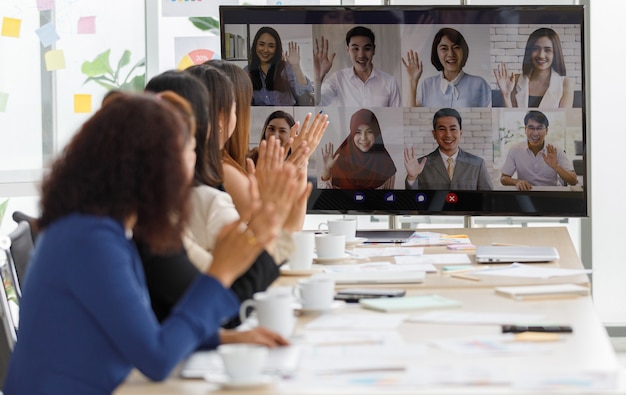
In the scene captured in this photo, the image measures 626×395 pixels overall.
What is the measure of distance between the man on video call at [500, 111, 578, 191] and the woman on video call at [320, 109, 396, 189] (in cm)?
50

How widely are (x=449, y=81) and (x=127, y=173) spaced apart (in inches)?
91.5

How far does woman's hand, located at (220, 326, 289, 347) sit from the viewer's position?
1.73 meters

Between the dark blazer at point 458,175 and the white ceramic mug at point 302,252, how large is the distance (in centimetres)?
125

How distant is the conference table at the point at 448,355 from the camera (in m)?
1.44

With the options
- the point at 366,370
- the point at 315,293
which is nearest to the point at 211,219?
the point at 315,293

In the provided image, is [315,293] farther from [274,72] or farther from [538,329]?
[274,72]

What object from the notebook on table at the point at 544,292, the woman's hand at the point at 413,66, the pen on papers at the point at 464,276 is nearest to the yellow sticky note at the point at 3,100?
the woman's hand at the point at 413,66

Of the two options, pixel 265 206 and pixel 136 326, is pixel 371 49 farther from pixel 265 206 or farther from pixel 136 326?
pixel 136 326

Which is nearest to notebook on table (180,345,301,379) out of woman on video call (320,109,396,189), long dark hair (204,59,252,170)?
long dark hair (204,59,252,170)

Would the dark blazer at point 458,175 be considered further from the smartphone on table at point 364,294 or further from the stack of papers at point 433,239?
Result: the smartphone on table at point 364,294

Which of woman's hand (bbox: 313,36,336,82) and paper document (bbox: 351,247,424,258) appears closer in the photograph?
paper document (bbox: 351,247,424,258)

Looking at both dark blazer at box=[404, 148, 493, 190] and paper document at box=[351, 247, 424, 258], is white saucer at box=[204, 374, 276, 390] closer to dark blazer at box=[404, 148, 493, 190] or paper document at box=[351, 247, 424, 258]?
paper document at box=[351, 247, 424, 258]

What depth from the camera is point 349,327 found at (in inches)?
74.7

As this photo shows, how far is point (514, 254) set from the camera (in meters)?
2.86
